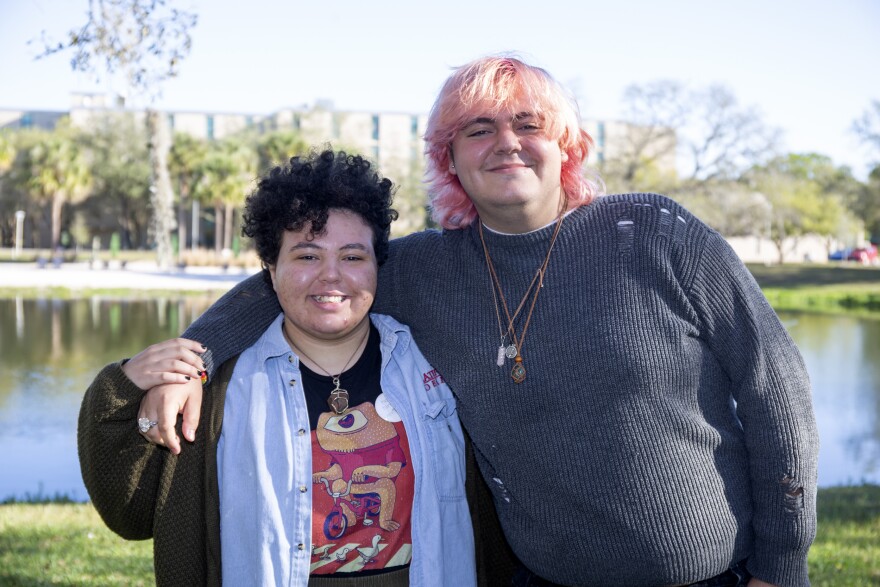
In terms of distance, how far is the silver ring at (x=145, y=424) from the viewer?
239cm

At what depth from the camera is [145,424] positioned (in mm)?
2396

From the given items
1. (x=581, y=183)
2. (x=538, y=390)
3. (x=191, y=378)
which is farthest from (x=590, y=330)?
(x=191, y=378)

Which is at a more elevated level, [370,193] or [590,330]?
[370,193]

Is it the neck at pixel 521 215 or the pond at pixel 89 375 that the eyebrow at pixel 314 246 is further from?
the pond at pixel 89 375

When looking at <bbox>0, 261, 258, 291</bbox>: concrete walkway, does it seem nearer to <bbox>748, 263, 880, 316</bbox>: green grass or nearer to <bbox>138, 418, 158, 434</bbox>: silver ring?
<bbox>748, 263, 880, 316</bbox>: green grass

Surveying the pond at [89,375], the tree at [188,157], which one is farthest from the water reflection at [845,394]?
the tree at [188,157]

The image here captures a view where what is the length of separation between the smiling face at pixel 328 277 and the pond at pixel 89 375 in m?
6.07

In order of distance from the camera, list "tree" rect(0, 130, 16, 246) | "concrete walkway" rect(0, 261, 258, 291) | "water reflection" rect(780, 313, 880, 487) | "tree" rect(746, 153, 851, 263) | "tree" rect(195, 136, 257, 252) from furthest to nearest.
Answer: "tree" rect(0, 130, 16, 246), "tree" rect(195, 136, 257, 252), "tree" rect(746, 153, 851, 263), "concrete walkway" rect(0, 261, 258, 291), "water reflection" rect(780, 313, 880, 487)

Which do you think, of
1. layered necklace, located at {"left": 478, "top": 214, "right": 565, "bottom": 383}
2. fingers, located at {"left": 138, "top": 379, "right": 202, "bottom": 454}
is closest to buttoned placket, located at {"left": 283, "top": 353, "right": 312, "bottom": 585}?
fingers, located at {"left": 138, "top": 379, "right": 202, "bottom": 454}

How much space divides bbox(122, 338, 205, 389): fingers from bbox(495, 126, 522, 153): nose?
111 cm

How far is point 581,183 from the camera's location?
262 centimetres

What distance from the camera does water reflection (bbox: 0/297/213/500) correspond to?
29.2 feet

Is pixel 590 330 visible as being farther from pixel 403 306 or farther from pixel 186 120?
pixel 186 120

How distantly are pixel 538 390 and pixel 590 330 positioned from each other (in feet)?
0.75
